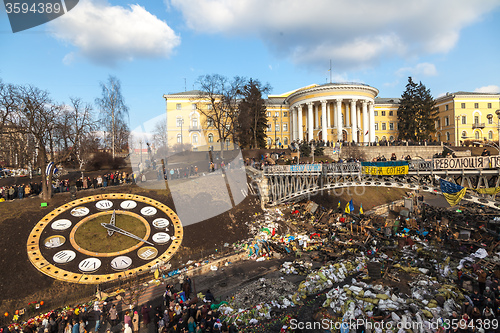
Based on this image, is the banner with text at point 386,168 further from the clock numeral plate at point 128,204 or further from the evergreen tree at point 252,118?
the evergreen tree at point 252,118

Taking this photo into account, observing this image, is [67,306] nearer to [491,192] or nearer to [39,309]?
[39,309]

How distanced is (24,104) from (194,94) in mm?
53741

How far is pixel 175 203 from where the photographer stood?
2817 cm

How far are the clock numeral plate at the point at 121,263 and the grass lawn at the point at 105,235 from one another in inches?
40.2

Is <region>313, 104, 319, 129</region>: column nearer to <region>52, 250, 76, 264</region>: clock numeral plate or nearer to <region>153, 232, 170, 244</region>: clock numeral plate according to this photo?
<region>153, 232, 170, 244</region>: clock numeral plate

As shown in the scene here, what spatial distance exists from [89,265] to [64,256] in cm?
193

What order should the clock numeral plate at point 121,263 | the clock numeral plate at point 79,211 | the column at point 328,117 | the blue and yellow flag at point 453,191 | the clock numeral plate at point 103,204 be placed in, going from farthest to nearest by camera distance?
the column at point 328,117 → the clock numeral plate at point 103,204 → the clock numeral plate at point 79,211 → the clock numeral plate at point 121,263 → the blue and yellow flag at point 453,191

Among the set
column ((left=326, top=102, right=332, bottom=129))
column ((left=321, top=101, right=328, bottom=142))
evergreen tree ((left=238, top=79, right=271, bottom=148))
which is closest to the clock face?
evergreen tree ((left=238, top=79, right=271, bottom=148))

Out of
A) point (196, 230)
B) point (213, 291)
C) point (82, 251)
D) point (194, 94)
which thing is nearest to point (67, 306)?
point (82, 251)

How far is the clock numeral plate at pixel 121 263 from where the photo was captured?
19609 mm

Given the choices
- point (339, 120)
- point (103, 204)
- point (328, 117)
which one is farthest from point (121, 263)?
point (328, 117)

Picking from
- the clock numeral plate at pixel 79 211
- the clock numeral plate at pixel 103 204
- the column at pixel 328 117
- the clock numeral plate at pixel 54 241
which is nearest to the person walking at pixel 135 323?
the clock numeral plate at pixel 54 241

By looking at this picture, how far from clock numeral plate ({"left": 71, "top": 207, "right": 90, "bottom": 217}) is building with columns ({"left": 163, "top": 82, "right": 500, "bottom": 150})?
39785 millimetres

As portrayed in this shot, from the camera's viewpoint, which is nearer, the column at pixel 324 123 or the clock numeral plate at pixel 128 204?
the clock numeral plate at pixel 128 204
